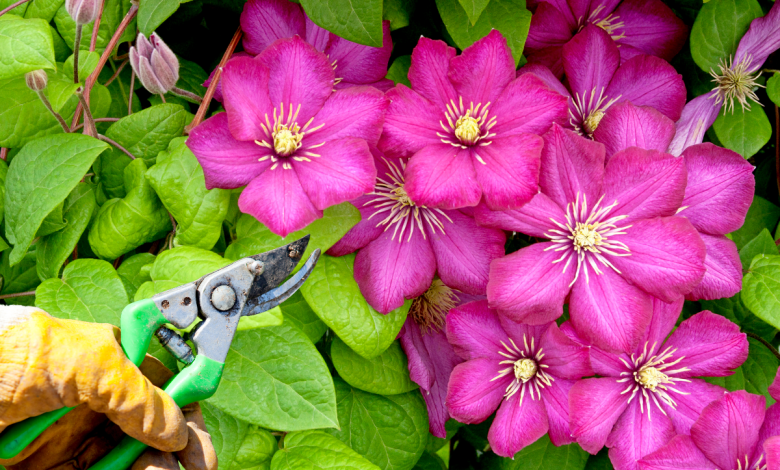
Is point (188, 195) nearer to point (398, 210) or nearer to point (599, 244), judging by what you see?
point (398, 210)

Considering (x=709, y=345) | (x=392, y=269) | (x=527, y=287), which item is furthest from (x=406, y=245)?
(x=709, y=345)

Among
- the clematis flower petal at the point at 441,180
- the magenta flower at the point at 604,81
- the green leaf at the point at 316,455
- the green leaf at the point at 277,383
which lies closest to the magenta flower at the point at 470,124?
the clematis flower petal at the point at 441,180

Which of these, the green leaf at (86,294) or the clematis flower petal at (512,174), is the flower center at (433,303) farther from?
the green leaf at (86,294)

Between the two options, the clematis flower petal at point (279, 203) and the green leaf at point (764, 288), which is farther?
the green leaf at point (764, 288)

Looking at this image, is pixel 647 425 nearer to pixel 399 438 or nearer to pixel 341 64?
pixel 399 438

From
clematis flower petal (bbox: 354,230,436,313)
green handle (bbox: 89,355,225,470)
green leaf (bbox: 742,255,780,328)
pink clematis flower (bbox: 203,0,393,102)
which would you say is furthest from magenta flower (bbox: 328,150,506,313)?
green leaf (bbox: 742,255,780,328)

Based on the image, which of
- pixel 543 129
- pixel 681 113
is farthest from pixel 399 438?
pixel 681 113
